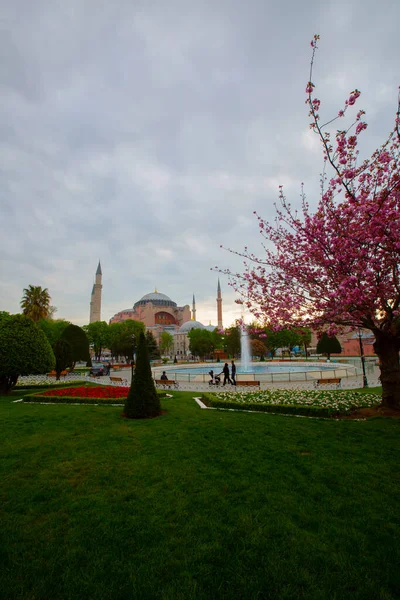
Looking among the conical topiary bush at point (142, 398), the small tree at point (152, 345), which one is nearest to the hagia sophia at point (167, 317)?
the small tree at point (152, 345)

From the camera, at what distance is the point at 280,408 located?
10.9 m

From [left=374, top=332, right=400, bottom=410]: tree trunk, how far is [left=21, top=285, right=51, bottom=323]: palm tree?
124ft

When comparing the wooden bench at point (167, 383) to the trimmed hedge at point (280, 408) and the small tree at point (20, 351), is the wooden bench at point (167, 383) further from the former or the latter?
the trimmed hedge at point (280, 408)

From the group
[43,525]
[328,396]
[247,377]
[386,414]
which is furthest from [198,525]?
[247,377]

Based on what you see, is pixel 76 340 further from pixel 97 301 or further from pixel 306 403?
pixel 97 301

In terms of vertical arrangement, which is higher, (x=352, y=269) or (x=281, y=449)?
(x=352, y=269)

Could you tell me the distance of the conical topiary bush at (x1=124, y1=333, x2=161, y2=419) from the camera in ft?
33.6

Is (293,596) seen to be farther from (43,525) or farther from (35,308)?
(35,308)

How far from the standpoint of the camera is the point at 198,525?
12.5 ft

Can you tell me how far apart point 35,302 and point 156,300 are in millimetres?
91558

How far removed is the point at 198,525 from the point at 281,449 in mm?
3270

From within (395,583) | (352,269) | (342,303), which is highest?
(352,269)

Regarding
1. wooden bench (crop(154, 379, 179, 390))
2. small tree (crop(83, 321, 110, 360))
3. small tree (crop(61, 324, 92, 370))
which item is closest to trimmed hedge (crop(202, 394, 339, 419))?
wooden bench (crop(154, 379, 179, 390))

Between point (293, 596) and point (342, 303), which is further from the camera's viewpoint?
point (342, 303)
